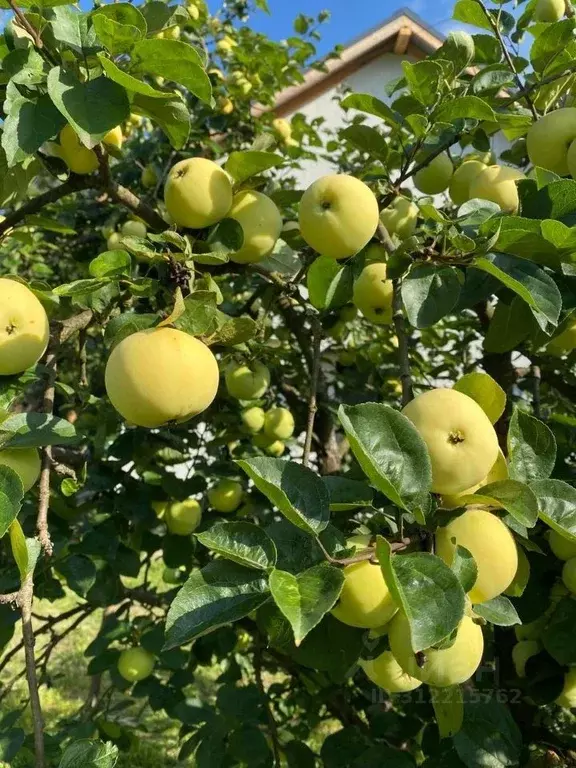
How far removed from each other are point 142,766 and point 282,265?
2449 mm

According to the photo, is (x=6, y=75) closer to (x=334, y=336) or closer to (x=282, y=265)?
(x=282, y=265)

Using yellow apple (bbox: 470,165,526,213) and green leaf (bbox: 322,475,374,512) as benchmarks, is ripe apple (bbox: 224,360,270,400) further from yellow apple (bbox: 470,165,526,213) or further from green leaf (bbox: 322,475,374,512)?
green leaf (bbox: 322,475,374,512)

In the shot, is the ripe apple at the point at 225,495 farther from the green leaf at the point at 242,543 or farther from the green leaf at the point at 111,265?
the green leaf at the point at 242,543

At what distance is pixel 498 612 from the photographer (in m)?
0.90

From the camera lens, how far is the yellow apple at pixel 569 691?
144 cm

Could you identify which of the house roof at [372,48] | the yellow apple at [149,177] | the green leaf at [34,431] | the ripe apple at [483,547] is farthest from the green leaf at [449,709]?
the house roof at [372,48]

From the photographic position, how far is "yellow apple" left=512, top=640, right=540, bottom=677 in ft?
4.82

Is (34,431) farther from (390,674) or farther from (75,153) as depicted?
(390,674)

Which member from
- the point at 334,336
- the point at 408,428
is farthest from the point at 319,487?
the point at 334,336

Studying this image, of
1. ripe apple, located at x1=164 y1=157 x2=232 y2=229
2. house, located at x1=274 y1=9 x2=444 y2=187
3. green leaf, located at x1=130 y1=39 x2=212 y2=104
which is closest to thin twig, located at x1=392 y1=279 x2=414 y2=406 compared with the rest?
ripe apple, located at x1=164 y1=157 x2=232 y2=229

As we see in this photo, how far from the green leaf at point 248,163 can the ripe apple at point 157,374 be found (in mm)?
357

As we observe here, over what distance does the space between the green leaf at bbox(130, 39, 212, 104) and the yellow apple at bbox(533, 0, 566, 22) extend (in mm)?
959

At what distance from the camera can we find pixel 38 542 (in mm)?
933

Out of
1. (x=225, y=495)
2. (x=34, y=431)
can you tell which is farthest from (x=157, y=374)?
(x=225, y=495)
